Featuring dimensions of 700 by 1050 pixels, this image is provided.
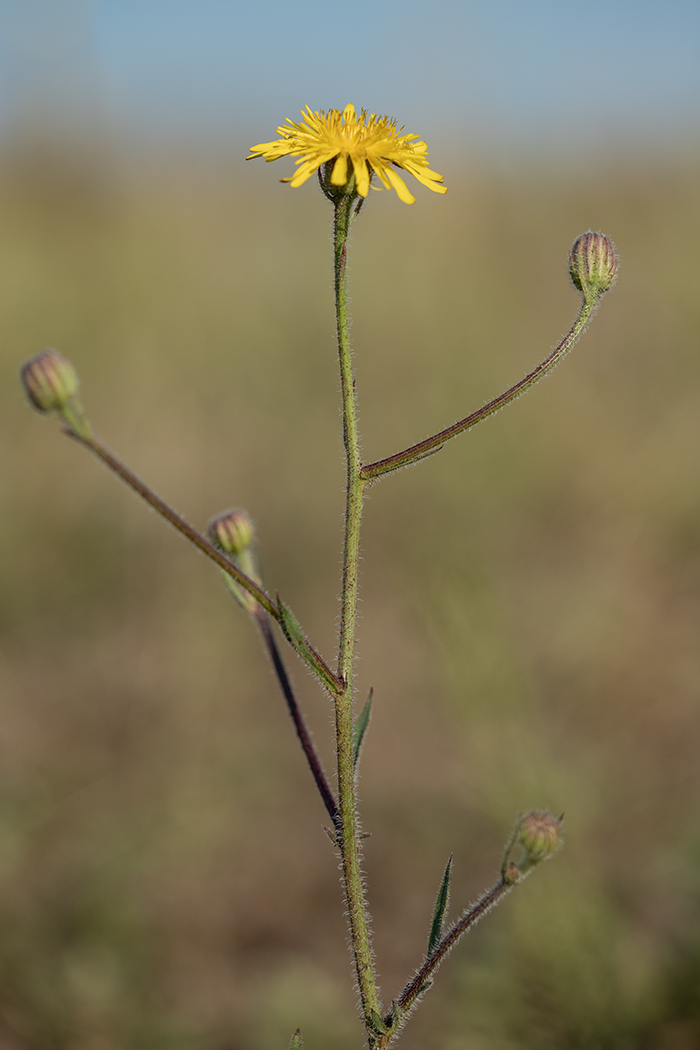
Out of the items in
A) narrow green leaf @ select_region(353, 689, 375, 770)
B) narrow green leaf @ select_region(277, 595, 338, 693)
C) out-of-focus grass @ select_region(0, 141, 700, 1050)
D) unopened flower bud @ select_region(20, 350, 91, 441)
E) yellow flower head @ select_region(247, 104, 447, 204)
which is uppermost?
yellow flower head @ select_region(247, 104, 447, 204)

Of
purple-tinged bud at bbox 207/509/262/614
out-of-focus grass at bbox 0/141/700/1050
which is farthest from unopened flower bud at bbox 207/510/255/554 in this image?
out-of-focus grass at bbox 0/141/700/1050

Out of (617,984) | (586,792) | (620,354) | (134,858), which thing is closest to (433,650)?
(586,792)

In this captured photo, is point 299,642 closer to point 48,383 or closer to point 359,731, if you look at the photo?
point 359,731

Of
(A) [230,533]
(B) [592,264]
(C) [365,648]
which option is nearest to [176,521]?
(A) [230,533]

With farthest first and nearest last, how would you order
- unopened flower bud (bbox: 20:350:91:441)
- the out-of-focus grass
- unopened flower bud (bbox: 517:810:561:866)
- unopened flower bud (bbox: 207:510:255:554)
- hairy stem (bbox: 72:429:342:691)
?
1. the out-of-focus grass
2. unopened flower bud (bbox: 207:510:255:554)
3. unopened flower bud (bbox: 517:810:561:866)
4. unopened flower bud (bbox: 20:350:91:441)
5. hairy stem (bbox: 72:429:342:691)

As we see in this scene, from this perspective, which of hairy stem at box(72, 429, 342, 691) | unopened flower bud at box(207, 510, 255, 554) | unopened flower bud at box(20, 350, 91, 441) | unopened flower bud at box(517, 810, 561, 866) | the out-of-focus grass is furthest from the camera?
the out-of-focus grass

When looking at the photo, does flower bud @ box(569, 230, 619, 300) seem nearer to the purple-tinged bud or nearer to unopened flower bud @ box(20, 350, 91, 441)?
the purple-tinged bud
